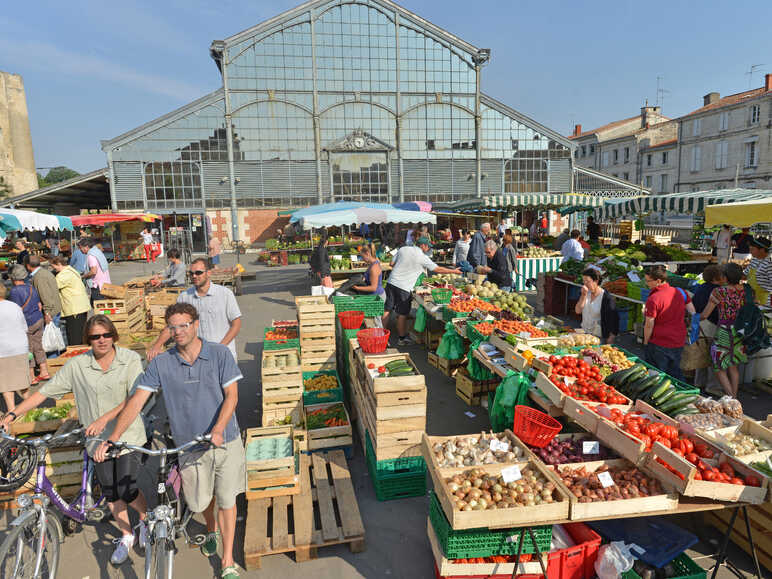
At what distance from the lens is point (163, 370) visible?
3412 mm

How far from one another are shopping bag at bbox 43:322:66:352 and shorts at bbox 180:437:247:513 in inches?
240

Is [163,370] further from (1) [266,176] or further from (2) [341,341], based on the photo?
(1) [266,176]

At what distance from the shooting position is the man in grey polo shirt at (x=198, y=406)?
3404 mm

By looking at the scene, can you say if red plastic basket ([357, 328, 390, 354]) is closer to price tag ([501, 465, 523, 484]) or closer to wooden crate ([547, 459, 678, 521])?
price tag ([501, 465, 523, 484])

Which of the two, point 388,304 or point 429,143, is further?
point 429,143

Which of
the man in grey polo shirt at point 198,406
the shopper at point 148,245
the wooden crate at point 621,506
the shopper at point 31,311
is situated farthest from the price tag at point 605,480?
the shopper at point 148,245

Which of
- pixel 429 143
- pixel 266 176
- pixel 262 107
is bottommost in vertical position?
pixel 266 176

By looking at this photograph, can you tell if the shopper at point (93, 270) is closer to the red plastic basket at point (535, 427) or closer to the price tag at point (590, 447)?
the red plastic basket at point (535, 427)

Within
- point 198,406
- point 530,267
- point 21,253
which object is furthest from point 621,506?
point 21,253

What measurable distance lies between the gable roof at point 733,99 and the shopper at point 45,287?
45691 millimetres

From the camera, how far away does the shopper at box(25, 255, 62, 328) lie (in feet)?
24.8

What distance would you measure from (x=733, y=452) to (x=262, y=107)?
2838 centimetres

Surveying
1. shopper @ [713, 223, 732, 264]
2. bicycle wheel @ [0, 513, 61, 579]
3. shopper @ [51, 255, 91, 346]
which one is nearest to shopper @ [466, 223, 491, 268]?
shopper @ [713, 223, 732, 264]

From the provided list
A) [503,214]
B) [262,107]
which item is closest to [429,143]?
[503,214]
